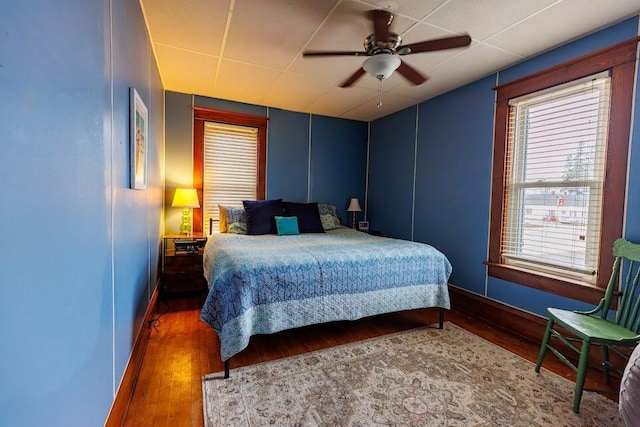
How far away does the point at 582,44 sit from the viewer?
228cm

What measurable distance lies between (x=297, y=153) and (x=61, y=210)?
3.78 meters

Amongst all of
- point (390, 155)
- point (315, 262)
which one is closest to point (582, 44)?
point (390, 155)

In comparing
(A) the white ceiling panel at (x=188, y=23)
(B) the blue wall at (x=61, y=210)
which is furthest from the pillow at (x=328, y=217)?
(B) the blue wall at (x=61, y=210)

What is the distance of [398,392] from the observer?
1.78 metres

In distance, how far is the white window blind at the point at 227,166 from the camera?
4023mm

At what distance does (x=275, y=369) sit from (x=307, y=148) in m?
3.33

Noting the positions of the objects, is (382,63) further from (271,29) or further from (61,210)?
(61,210)

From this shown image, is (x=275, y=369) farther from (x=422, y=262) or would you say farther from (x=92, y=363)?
(x=422, y=262)

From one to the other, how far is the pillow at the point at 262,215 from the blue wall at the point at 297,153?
2.14 feet

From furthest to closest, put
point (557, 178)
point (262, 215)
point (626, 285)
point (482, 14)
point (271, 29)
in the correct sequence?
point (262, 215) < point (557, 178) < point (271, 29) < point (482, 14) < point (626, 285)

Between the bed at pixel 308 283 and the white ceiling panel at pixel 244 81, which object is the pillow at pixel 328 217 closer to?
the bed at pixel 308 283

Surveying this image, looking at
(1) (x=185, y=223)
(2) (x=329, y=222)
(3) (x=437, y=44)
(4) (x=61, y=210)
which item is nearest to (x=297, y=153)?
(2) (x=329, y=222)

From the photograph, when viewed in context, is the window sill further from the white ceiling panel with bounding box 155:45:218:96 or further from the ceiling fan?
the white ceiling panel with bounding box 155:45:218:96

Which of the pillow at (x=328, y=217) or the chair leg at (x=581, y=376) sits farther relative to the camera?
the pillow at (x=328, y=217)
